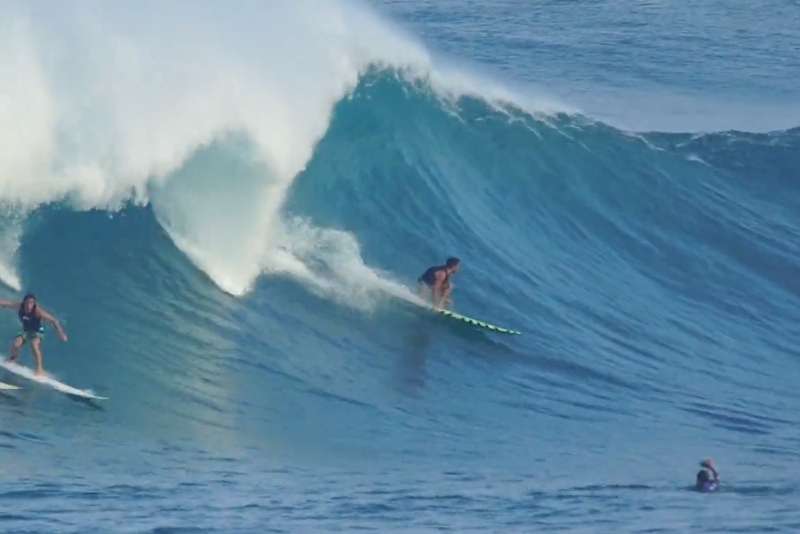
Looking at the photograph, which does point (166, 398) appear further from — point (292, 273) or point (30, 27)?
point (30, 27)

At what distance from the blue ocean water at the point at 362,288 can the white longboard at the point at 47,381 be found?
0.37 ft

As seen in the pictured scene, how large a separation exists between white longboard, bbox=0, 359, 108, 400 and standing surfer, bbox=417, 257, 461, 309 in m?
4.80

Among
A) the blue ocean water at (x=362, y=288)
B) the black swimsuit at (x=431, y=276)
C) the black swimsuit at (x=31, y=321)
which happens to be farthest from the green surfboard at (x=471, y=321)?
the black swimsuit at (x=31, y=321)

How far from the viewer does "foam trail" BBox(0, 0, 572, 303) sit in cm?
1798

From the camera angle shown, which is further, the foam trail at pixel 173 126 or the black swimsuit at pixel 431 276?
the foam trail at pixel 173 126

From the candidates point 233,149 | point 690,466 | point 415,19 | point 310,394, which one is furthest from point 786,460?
point 415,19

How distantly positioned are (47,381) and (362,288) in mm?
4893

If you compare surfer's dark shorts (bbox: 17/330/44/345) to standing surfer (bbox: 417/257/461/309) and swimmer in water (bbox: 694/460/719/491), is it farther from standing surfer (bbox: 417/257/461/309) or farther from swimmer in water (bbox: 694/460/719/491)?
swimmer in water (bbox: 694/460/719/491)

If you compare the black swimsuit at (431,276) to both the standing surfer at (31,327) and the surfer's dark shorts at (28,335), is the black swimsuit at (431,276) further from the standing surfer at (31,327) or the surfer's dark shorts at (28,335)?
the surfer's dark shorts at (28,335)

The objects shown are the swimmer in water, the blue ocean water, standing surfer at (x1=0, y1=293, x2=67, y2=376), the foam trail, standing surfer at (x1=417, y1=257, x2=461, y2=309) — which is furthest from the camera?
the foam trail

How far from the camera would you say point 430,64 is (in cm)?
2456

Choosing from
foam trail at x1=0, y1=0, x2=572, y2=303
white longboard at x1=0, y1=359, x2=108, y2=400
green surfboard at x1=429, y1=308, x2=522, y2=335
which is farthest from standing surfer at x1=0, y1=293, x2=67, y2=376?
green surfboard at x1=429, y1=308, x2=522, y2=335

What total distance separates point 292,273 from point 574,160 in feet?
24.8

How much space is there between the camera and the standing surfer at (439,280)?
17836 millimetres
